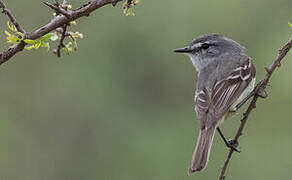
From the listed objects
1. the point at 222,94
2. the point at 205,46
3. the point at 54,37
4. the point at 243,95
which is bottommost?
the point at 243,95

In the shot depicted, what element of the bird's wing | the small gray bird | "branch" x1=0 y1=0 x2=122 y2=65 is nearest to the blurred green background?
the small gray bird

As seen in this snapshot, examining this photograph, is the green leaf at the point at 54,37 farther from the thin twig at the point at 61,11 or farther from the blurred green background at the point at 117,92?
the blurred green background at the point at 117,92

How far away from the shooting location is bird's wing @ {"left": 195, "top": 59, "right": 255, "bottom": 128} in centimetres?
500

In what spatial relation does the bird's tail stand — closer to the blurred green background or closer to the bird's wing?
the bird's wing

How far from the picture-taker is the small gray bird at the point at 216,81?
16.0ft

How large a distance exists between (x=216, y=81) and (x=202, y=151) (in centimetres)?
122

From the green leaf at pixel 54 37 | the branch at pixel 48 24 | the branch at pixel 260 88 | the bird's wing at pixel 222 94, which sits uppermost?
the branch at pixel 48 24

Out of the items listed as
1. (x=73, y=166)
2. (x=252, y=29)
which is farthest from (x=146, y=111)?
(x=252, y=29)

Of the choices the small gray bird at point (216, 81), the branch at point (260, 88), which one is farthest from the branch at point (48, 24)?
the small gray bird at point (216, 81)

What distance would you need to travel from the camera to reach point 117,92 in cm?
884

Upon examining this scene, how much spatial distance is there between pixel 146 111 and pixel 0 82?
8.07ft

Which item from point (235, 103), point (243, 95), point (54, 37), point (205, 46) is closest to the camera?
point (54, 37)

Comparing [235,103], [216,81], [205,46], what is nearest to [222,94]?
[235,103]

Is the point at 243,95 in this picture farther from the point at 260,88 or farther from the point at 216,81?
the point at 260,88
